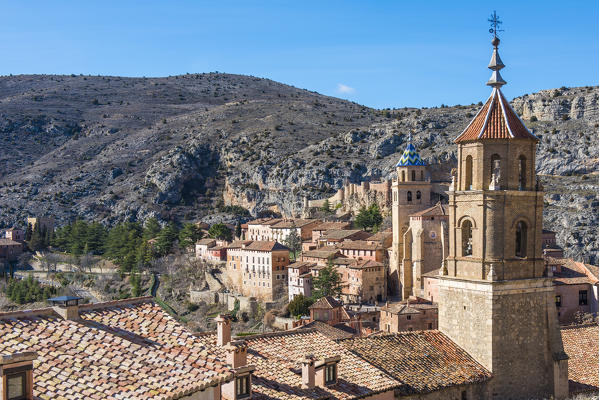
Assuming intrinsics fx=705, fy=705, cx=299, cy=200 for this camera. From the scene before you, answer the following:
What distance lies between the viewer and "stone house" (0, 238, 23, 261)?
267ft

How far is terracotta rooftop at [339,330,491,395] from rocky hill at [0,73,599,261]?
47540 millimetres

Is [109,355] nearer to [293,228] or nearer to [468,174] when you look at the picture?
[468,174]

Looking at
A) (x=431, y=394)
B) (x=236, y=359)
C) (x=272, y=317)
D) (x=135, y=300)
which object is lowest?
(x=272, y=317)

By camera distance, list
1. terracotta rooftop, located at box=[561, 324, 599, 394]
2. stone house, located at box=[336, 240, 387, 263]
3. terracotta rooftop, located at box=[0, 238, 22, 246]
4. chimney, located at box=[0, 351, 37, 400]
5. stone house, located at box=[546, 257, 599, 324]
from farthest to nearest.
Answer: terracotta rooftop, located at box=[0, 238, 22, 246] → stone house, located at box=[336, 240, 387, 263] → stone house, located at box=[546, 257, 599, 324] → terracotta rooftop, located at box=[561, 324, 599, 394] → chimney, located at box=[0, 351, 37, 400]

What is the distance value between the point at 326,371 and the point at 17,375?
19.1ft

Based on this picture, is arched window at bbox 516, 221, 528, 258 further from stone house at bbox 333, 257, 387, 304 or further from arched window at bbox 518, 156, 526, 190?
stone house at bbox 333, 257, 387, 304

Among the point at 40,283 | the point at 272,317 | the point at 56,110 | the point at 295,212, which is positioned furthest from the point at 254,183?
the point at 56,110

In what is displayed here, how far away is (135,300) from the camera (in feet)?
41.0

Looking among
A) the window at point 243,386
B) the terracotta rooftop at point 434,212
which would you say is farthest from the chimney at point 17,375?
the terracotta rooftop at point 434,212

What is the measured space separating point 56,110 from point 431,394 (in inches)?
5211

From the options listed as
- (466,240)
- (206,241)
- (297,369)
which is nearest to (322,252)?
(206,241)

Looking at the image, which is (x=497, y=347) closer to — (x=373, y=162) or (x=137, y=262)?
(x=137, y=262)

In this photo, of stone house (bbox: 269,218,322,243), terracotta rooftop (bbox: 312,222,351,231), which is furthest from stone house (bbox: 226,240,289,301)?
stone house (bbox: 269,218,322,243)

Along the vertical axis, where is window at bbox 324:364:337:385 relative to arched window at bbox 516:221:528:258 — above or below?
below
